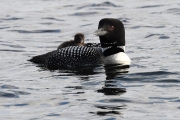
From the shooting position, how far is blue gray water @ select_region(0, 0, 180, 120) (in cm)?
902

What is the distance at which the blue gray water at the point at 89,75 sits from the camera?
9.02 m

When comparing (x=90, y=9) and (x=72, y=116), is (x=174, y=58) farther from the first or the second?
(x=90, y=9)

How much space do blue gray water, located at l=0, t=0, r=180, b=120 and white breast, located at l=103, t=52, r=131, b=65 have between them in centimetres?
19

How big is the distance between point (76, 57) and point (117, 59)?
0.69m

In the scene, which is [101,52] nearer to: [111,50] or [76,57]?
[111,50]

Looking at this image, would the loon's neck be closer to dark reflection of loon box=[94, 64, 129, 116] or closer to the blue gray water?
dark reflection of loon box=[94, 64, 129, 116]

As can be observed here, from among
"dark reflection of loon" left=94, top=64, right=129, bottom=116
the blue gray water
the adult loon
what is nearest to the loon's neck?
the adult loon

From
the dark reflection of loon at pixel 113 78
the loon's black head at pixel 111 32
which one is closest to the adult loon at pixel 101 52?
the loon's black head at pixel 111 32

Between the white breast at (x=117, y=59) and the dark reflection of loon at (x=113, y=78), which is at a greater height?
the white breast at (x=117, y=59)

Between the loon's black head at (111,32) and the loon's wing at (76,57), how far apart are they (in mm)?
223

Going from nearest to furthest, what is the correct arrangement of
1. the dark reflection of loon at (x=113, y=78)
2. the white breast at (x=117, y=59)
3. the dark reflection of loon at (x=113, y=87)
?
the dark reflection of loon at (x=113, y=87), the dark reflection of loon at (x=113, y=78), the white breast at (x=117, y=59)

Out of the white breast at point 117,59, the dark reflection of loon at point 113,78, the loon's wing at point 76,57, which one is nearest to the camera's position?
the dark reflection of loon at point 113,78

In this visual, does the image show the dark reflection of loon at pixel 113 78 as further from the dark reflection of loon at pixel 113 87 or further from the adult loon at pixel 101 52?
the adult loon at pixel 101 52

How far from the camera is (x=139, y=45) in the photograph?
1492 cm
